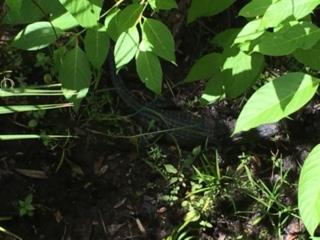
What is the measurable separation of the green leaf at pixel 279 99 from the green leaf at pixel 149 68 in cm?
33

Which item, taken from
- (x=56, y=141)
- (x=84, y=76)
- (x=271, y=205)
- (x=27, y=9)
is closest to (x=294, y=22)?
(x=84, y=76)

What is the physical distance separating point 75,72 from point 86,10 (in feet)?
0.81

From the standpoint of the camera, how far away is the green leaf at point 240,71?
1560 mm

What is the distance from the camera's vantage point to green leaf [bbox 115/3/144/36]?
4.84 ft

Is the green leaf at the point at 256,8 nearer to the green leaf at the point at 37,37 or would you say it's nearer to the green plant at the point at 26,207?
the green leaf at the point at 37,37

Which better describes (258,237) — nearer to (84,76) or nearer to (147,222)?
(147,222)

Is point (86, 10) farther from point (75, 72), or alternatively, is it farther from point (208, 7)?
Result: point (208, 7)

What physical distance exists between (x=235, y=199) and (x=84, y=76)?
3.16 ft

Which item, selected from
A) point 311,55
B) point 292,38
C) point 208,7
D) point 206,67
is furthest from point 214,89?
point 292,38

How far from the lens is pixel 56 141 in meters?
2.32

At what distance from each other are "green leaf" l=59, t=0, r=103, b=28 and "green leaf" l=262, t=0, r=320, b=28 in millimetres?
370

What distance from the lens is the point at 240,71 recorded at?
157cm

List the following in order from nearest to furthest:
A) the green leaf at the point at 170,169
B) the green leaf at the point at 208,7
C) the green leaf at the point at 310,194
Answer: the green leaf at the point at 310,194 → the green leaf at the point at 208,7 → the green leaf at the point at 170,169

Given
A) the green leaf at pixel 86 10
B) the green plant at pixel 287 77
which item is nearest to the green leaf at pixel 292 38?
the green plant at pixel 287 77
